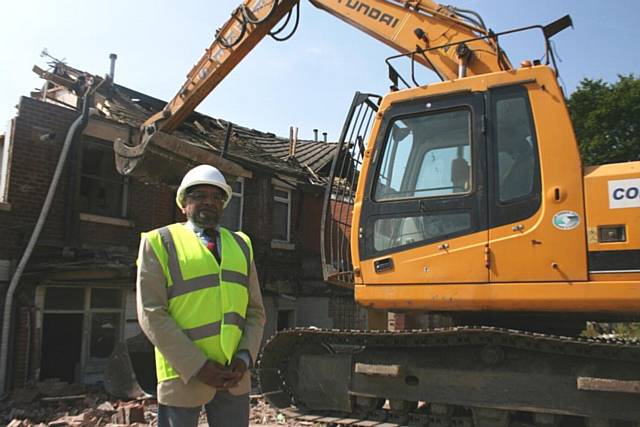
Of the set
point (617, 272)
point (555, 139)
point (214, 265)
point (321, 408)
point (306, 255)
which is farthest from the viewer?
point (306, 255)

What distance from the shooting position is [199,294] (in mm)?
3078

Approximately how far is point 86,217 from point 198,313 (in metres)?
8.09

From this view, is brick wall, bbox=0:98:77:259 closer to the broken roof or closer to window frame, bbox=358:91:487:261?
the broken roof

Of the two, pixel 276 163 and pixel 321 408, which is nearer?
pixel 321 408

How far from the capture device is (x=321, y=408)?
18.4ft

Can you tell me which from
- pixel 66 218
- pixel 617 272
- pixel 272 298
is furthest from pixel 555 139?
pixel 272 298

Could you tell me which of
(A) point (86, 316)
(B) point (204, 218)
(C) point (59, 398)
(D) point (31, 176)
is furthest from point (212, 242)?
(A) point (86, 316)

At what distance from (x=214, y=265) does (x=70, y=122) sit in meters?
8.30

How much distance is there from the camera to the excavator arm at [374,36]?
6027 mm

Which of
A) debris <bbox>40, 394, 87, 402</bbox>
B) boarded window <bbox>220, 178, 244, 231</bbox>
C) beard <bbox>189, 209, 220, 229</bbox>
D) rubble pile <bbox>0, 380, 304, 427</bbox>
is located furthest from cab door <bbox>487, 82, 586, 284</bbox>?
boarded window <bbox>220, 178, 244, 231</bbox>

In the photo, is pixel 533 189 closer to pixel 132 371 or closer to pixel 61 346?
pixel 132 371

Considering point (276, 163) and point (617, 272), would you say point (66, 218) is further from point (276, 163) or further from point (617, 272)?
point (617, 272)

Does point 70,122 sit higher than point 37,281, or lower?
higher

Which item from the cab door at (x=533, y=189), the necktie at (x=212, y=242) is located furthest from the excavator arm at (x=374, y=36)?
the necktie at (x=212, y=242)
